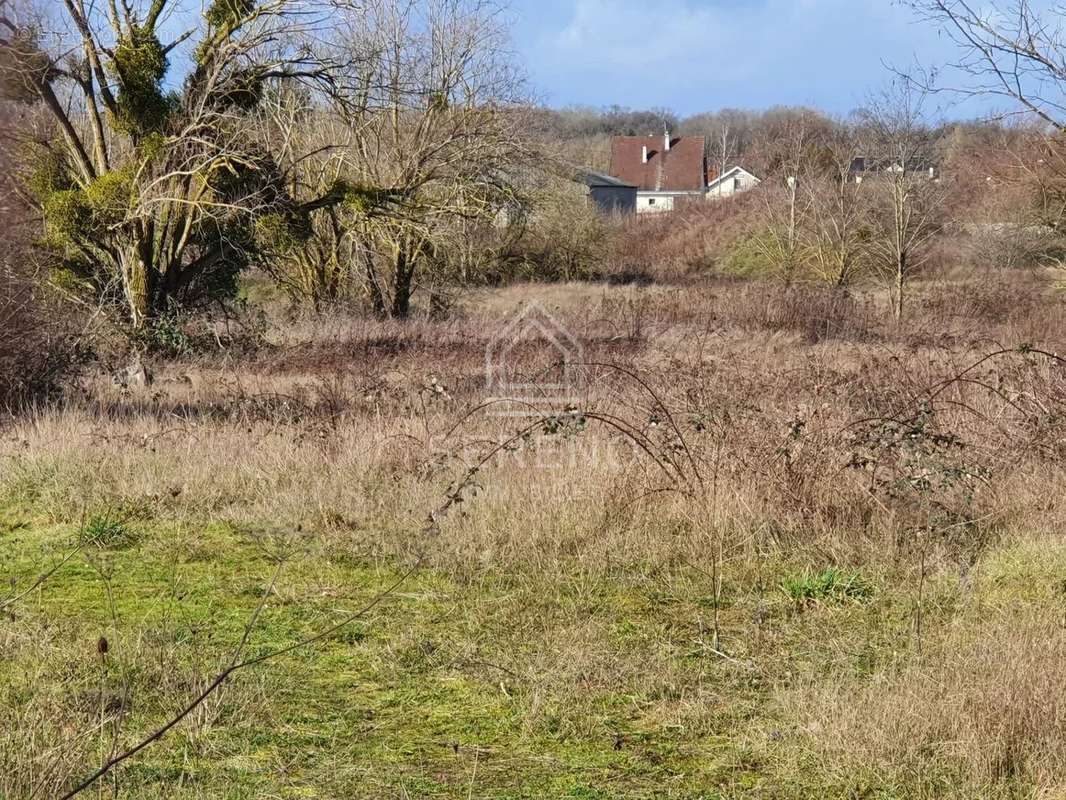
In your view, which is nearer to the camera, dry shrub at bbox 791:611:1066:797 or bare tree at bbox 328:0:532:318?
dry shrub at bbox 791:611:1066:797

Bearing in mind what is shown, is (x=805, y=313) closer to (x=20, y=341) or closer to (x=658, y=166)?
(x=20, y=341)

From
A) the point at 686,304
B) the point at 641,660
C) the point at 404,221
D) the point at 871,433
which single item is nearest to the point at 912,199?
the point at 686,304

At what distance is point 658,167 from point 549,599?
2851 inches

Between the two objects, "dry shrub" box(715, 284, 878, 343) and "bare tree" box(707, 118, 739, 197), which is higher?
"bare tree" box(707, 118, 739, 197)

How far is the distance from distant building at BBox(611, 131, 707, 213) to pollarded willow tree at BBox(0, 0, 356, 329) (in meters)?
58.4

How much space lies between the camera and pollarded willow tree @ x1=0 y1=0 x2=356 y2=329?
15.9m

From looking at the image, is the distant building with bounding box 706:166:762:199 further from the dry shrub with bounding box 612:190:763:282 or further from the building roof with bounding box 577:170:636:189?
the dry shrub with bounding box 612:190:763:282

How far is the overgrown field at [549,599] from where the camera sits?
3.34 m

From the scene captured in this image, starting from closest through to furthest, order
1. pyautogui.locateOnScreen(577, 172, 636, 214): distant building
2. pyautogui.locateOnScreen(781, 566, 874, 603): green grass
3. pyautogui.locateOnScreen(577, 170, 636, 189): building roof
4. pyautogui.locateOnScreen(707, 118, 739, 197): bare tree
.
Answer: pyautogui.locateOnScreen(781, 566, 874, 603): green grass < pyautogui.locateOnScreen(577, 170, 636, 189): building roof < pyautogui.locateOnScreen(577, 172, 636, 214): distant building < pyautogui.locateOnScreen(707, 118, 739, 197): bare tree

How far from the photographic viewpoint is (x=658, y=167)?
245ft

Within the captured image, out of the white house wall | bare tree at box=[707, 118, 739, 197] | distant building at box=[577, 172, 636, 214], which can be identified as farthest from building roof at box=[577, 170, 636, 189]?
bare tree at box=[707, 118, 739, 197]

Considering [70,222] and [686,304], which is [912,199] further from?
[70,222]

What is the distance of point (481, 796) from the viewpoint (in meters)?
3.18

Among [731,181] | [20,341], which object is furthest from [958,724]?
[731,181]
